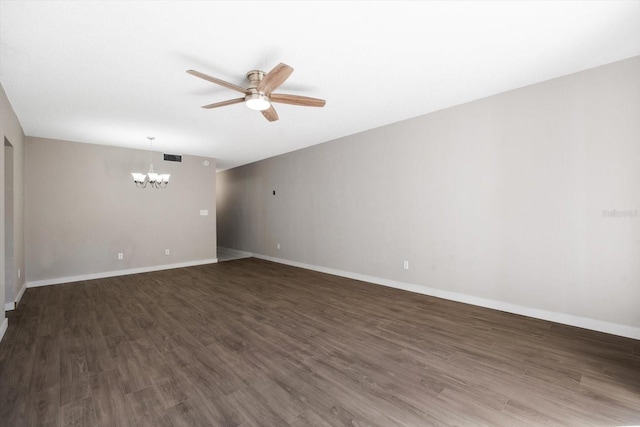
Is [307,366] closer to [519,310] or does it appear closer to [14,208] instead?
[519,310]

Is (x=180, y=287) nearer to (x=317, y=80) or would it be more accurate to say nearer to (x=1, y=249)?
(x=1, y=249)

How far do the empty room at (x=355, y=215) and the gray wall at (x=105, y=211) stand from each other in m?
0.04

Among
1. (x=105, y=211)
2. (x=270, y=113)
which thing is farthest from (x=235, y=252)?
(x=270, y=113)

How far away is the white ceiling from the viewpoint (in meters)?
1.97

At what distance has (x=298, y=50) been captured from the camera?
244cm

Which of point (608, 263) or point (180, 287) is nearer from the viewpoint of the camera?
point (608, 263)

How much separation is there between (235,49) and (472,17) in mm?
1872

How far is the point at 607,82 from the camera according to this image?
2.79 metres

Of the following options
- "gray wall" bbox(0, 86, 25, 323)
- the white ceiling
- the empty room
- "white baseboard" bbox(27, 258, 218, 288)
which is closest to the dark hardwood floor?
the empty room

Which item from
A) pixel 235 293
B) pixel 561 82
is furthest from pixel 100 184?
pixel 561 82

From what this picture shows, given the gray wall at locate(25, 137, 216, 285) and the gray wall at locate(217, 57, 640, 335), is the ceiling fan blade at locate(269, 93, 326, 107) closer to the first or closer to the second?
the gray wall at locate(217, 57, 640, 335)

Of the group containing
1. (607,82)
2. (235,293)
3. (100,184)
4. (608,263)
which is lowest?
(235,293)

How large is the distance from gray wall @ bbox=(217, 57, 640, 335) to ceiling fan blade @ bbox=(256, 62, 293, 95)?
2.57 m

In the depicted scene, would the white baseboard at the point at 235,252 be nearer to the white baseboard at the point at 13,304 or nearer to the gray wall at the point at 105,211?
the gray wall at the point at 105,211
